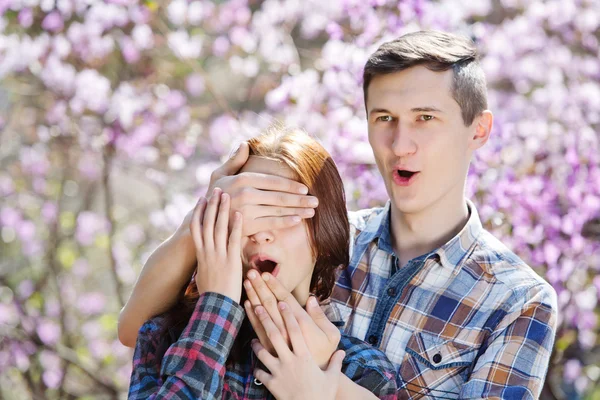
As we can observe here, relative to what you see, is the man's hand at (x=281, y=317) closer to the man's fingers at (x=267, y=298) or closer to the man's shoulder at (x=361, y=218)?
the man's fingers at (x=267, y=298)

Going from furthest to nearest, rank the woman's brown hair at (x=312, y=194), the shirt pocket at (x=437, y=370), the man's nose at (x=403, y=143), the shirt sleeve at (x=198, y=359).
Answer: the man's nose at (x=403, y=143) → the shirt pocket at (x=437, y=370) → the woman's brown hair at (x=312, y=194) → the shirt sleeve at (x=198, y=359)

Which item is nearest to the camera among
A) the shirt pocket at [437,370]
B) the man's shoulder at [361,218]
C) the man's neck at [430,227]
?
the shirt pocket at [437,370]

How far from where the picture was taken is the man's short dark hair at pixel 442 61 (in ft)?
7.07

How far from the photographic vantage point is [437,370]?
202cm

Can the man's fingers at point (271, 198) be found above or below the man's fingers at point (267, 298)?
above

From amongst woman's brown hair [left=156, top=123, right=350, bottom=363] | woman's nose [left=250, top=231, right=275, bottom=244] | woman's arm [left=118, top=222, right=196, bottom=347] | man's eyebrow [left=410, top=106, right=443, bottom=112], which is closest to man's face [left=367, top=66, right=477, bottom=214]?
man's eyebrow [left=410, top=106, right=443, bottom=112]

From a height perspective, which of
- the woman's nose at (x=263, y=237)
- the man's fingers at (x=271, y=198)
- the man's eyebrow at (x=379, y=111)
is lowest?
A: the woman's nose at (x=263, y=237)

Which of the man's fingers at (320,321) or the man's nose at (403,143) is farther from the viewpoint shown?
the man's nose at (403,143)

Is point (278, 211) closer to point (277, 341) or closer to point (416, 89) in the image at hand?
point (277, 341)

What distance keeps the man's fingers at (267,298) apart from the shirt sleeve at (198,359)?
0.06 metres

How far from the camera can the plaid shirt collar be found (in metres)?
2.14

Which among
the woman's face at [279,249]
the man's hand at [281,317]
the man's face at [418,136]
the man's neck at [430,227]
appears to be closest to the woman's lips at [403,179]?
the man's face at [418,136]

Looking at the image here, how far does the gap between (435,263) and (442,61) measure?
1.71 ft

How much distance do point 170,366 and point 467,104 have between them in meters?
1.05
